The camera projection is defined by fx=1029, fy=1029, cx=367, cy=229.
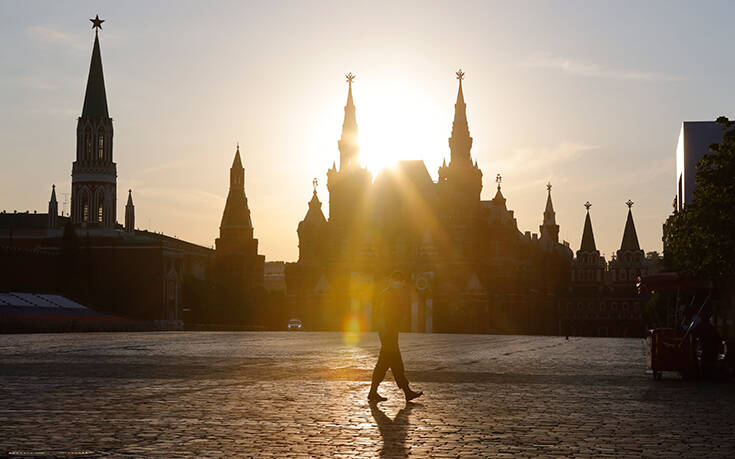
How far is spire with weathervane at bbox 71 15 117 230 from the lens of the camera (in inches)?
4798

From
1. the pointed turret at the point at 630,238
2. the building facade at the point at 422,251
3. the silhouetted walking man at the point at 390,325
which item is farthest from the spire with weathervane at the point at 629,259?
the silhouetted walking man at the point at 390,325

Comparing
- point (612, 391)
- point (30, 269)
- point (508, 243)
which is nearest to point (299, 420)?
point (612, 391)

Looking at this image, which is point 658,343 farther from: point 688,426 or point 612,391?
point 688,426

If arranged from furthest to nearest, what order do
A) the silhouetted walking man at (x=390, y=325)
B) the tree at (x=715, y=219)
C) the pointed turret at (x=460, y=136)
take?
the pointed turret at (x=460, y=136) < the tree at (x=715, y=219) < the silhouetted walking man at (x=390, y=325)

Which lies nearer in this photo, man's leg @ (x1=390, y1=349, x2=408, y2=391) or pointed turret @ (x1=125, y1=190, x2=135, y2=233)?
man's leg @ (x1=390, y1=349, x2=408, y2=391)

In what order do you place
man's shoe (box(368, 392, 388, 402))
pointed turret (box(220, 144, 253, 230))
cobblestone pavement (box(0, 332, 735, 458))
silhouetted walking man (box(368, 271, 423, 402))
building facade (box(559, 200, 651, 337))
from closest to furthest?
cobblestone pavement (box(0, 332, 735, 458)) < man's shoe (box(368, 392, 388, 402)) < silhouetted walking man (box(368, 271, 423, 402)) < pointed turret (box(220, 144, 253, 230)) < building facade (box(559, 200, 651, 337))

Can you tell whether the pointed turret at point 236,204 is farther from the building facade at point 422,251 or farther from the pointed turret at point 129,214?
the building facade at point 422,251

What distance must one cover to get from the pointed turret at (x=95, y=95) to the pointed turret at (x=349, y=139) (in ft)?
93.5

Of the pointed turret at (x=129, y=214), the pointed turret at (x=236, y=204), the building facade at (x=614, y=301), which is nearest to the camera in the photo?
the pointed turret at (x=129, y=214)

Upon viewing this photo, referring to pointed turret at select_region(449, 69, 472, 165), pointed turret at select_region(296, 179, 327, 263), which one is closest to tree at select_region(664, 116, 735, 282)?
pointed turret at select_region(449, 69, 472, 165)

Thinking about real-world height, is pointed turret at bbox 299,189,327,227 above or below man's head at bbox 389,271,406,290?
above

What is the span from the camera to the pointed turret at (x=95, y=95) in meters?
121

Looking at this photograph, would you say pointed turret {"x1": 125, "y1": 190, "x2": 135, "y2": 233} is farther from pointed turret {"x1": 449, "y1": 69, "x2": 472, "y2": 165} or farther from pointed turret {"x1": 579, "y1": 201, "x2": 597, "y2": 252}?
pointed turret {"x1": 579, "y1": 201, "x2": 597, "y2": 252}

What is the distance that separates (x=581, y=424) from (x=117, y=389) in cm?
796
